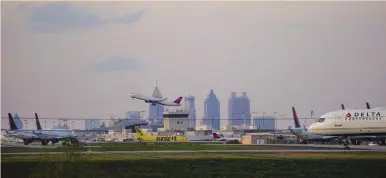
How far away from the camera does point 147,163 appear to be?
144 ft

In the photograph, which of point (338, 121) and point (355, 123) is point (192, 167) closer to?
point (355, 123)

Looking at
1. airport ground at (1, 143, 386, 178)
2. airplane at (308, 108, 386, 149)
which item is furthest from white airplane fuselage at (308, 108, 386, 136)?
airport ground at (1, 143, 386, 178)

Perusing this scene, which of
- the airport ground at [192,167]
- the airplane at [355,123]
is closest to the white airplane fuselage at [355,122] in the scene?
the airplane at [355,123]

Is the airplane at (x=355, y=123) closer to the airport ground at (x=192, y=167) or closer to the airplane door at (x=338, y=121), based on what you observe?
the airplane door at (x=338, y=121)

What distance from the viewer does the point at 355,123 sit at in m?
75.8

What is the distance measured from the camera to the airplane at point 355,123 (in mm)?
74812

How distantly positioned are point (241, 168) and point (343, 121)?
128ft

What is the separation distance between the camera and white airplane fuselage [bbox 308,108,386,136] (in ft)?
245

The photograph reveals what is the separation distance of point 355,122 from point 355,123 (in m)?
0.13

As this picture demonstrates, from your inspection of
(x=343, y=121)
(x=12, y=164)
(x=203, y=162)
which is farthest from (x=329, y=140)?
(x=12, y=164)

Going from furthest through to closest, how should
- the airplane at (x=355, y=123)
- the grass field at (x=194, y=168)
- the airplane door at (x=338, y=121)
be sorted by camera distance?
the airplane door at (x=338, y=121)
the airplane at (x=355, y=123)
the grass field at (x=194, y=168)

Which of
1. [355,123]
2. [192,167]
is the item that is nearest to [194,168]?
[192,167]

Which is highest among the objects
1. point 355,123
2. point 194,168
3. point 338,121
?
point 338,121

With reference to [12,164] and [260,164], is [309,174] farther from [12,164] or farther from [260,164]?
[12,164]
